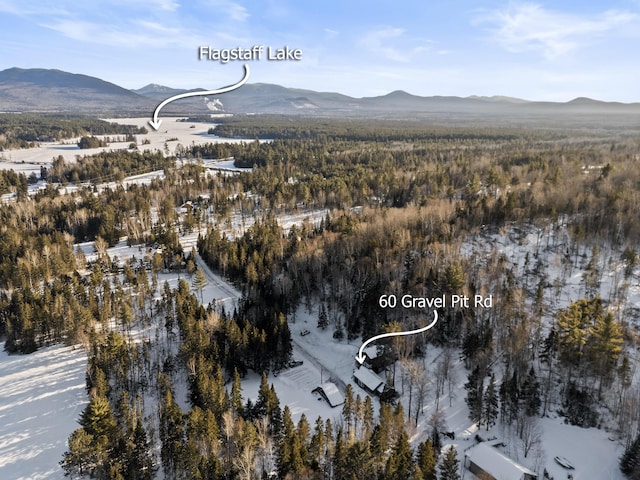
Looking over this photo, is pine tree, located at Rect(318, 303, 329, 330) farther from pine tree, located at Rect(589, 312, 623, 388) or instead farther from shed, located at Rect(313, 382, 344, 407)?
pine tree, located at Rect(589, 312, 623, 388)

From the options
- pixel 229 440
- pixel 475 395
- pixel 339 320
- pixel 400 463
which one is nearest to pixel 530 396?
pixel 475 395

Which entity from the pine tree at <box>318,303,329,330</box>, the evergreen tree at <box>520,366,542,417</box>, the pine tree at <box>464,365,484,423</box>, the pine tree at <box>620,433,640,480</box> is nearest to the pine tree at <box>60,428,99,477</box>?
the pine tree at <box>318,303,329,330</box>

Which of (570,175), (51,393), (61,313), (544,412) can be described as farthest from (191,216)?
(570,175)

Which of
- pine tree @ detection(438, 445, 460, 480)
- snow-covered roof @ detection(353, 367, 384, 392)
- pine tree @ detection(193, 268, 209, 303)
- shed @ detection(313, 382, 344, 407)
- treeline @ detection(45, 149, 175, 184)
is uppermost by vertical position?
treeline @ detection(45, 149, 175, 184)

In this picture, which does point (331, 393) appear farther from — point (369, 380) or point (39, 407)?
point (39, 407)

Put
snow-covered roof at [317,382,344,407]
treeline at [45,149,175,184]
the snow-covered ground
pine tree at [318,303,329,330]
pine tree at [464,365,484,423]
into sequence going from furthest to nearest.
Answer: treeline at [45,149,175,184], pine tree at [318,303,329,330], snow-covered roof at [317,382,344,407], pine tree at [464,365,484,423], the snow-covered ground

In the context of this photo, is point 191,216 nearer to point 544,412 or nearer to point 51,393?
point 51,393

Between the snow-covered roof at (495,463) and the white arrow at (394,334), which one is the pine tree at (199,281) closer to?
the white arrow at (394,334)
